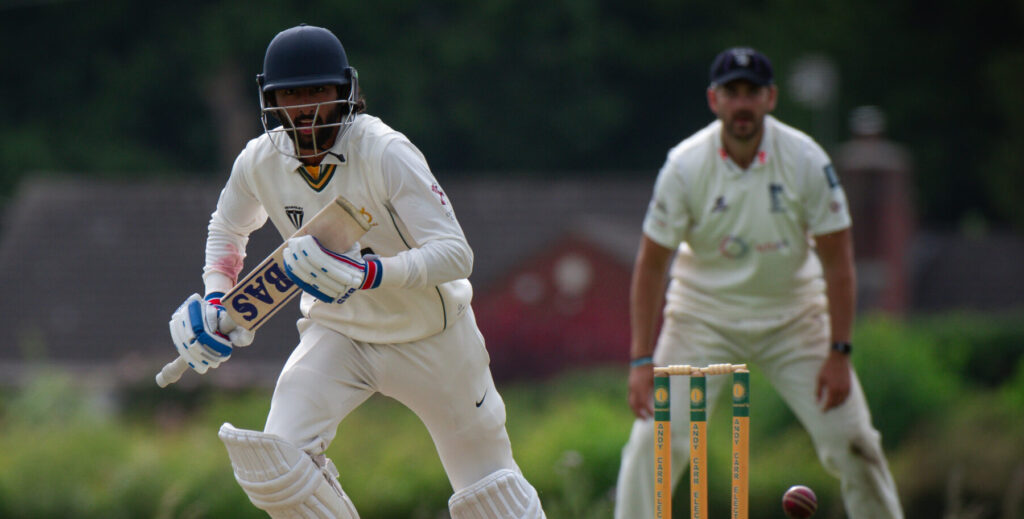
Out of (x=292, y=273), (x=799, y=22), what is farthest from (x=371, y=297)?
(x=799, y=22)

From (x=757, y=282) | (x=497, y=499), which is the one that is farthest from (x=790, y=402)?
(x=497, y=499)

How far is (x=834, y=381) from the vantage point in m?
5.57

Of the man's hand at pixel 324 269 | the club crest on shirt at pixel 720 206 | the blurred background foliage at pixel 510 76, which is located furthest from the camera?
the blurred background foliage at pixel 510 76

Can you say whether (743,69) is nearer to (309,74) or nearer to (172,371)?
(309,74)

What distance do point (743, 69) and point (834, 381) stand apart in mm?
1207

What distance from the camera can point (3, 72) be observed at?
3519 cm

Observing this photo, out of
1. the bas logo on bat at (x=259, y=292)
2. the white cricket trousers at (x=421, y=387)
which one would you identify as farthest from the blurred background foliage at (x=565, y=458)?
the bas logo on bat at (x=259, y=292)

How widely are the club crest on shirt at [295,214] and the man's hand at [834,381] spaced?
2.18 metres

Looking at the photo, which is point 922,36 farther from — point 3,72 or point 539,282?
point 3,72

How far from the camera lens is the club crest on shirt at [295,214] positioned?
4.49 meters

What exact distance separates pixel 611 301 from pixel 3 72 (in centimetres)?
2024

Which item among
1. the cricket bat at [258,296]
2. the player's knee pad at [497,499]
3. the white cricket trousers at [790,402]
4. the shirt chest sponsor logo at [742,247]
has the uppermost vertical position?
the cricket bat at [258,296]

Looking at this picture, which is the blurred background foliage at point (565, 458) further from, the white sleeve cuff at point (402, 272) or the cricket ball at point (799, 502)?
the white sleeve cuff at point (402, 272)

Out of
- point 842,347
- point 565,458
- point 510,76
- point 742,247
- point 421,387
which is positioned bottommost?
point 510,76
